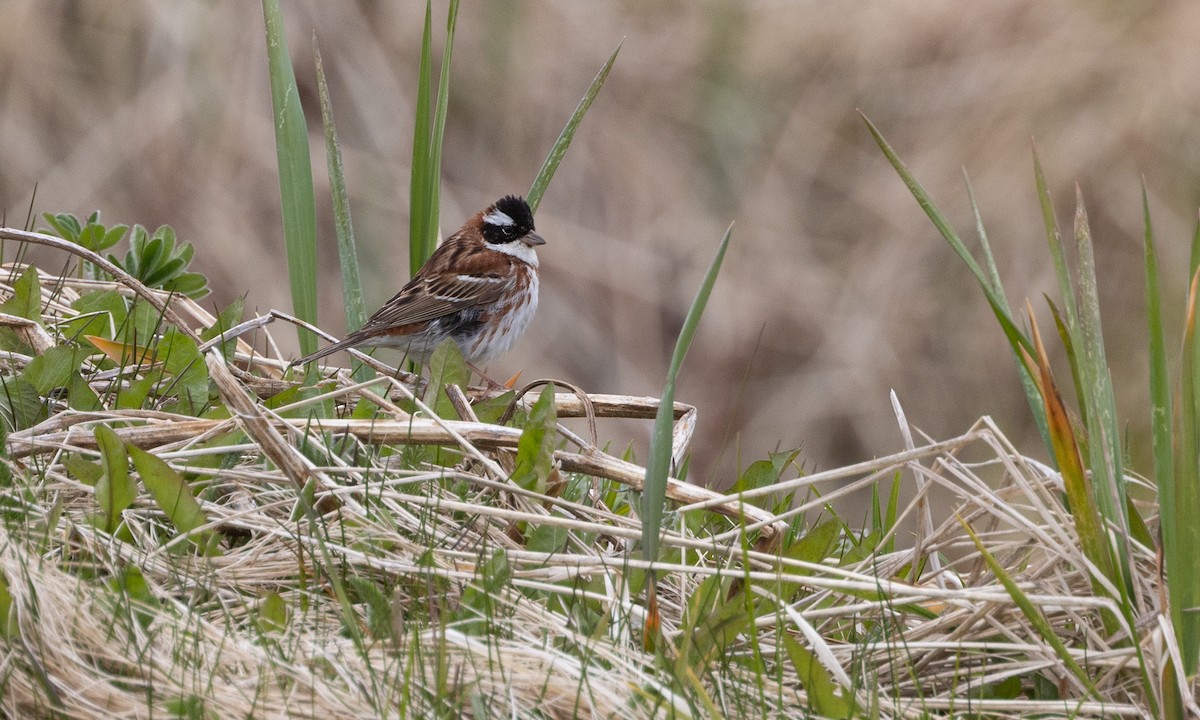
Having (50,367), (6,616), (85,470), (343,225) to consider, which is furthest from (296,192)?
(6,616)

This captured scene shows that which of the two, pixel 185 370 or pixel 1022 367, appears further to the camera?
pixel 185 370

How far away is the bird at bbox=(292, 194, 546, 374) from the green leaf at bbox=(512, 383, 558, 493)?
5.54 ft

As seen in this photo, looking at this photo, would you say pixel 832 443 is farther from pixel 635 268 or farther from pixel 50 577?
pixel 50 577

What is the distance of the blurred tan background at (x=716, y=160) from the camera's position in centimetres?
639

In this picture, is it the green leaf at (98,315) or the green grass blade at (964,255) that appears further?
the green leaf at (98,315)

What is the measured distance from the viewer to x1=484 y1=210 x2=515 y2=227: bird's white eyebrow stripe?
4695 mm

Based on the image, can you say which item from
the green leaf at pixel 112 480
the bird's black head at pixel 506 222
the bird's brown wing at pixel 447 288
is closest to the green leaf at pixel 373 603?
the green leaf at pixel 112 480

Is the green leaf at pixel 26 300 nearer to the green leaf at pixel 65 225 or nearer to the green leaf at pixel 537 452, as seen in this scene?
the green leaf at pixel 65 225

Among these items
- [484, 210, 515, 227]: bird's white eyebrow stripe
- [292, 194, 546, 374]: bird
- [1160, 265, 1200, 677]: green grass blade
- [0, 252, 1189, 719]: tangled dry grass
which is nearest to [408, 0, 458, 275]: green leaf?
[292, 194, 546, 374]: bird

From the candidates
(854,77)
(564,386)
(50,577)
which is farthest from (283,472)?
(854,77)

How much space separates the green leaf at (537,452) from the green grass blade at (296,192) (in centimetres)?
101

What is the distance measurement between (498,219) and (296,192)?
1535mm

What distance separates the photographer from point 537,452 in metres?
2.40

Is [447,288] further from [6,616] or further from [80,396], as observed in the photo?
[6,616]
